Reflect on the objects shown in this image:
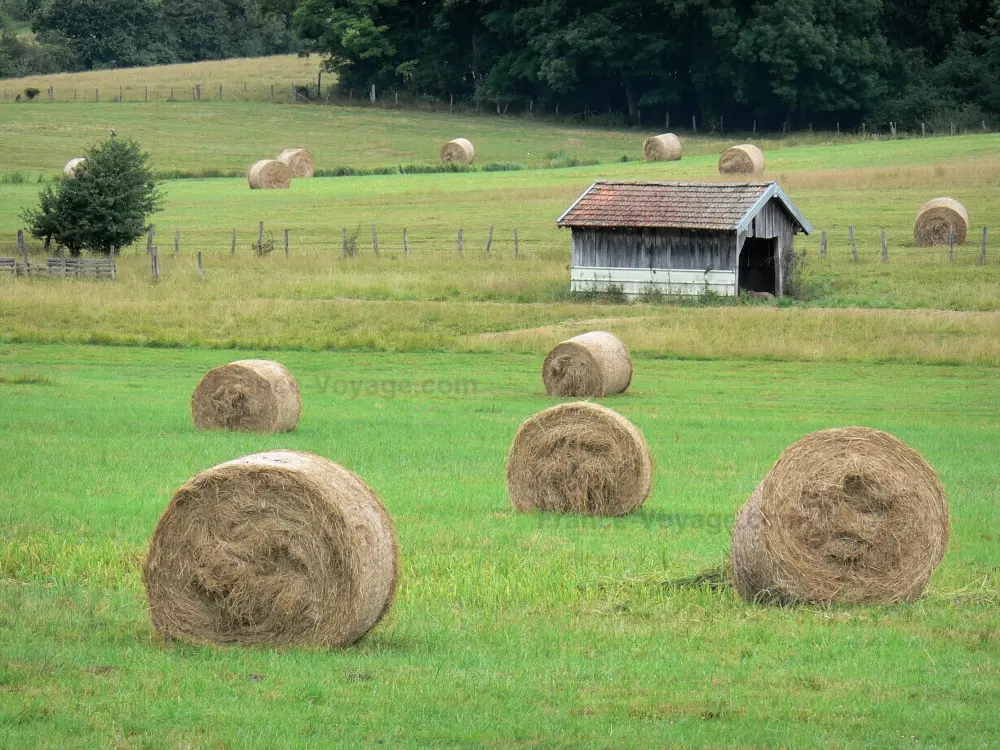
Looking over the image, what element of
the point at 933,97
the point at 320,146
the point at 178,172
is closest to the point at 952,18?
Result: the point at 933,97

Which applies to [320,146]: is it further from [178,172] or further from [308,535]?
[308,535]

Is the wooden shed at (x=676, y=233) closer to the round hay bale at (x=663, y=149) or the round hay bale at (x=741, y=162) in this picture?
the round hay bale at (x=741, y=162)

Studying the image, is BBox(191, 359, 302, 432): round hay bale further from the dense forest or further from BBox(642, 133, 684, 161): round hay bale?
the dense forest

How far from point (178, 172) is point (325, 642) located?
2666 inches

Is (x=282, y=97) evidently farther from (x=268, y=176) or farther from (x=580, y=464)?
(x=580, y=464)

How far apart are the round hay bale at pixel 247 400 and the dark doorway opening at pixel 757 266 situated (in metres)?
24.3

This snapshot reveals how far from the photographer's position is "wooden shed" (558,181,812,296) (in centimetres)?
4000

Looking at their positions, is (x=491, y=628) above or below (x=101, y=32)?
below

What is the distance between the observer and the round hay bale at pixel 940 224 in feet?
158

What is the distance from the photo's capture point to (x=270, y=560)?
973 centimetres

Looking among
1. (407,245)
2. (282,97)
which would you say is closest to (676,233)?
(407,245)

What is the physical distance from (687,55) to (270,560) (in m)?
91.0

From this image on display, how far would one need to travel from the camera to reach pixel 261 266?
148 ft

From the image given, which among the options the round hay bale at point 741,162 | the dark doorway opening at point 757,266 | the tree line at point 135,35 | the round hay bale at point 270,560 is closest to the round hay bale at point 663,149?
the round hay bale at point 741,162
